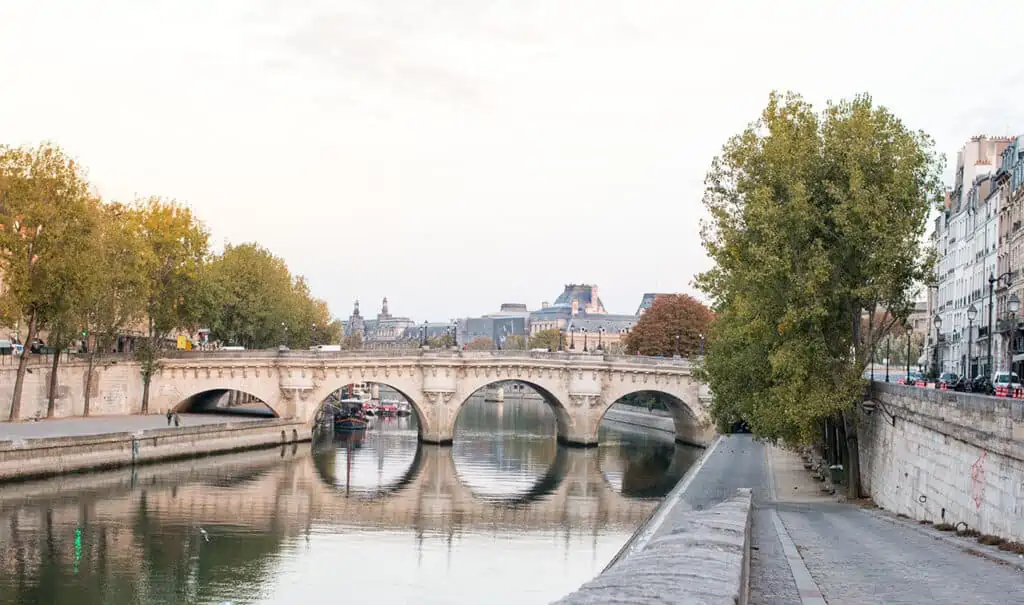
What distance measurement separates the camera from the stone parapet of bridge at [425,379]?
75.4 m

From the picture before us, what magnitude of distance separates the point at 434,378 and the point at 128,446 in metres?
25.5

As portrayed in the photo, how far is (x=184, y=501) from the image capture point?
46.2 metres

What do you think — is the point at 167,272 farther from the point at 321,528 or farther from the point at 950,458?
the point at 950,458

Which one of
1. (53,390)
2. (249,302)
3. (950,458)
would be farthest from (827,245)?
(249,302)

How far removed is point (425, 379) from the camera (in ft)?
253

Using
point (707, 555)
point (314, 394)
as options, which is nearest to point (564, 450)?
point (314, 394)

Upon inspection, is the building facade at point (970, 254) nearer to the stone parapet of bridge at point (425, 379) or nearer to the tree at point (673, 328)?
the stone parapet of bridge at point (425, 379)

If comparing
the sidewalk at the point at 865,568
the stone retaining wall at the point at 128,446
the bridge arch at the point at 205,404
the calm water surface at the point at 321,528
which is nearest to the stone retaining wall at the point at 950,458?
the sidewalk at the point at 865,568

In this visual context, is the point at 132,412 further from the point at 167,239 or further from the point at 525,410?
the point at 525,410

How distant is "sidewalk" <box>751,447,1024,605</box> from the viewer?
1681 centimetres

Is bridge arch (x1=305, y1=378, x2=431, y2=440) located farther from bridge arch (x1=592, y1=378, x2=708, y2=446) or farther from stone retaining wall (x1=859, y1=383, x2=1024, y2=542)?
stone retaining wall (x1=859, y1=383, x2=1024, y2=542)

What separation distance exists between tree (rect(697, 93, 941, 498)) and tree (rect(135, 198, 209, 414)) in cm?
4355

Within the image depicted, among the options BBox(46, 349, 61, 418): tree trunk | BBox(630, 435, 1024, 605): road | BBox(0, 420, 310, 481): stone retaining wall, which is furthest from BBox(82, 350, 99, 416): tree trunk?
BBox(630, 435, 1024, 605): road

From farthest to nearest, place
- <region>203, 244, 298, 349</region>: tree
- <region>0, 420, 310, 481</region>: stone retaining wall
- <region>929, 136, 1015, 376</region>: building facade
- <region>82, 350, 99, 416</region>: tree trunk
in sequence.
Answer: <region>203, 244, 298, 349</region>: tree < <region>82, 350, 99, 416</region>: tree trunk < <region>929, 136, 1015, 376</region>: building facade < <region>0, 420, 310, 481</region>: stone retaining wall
